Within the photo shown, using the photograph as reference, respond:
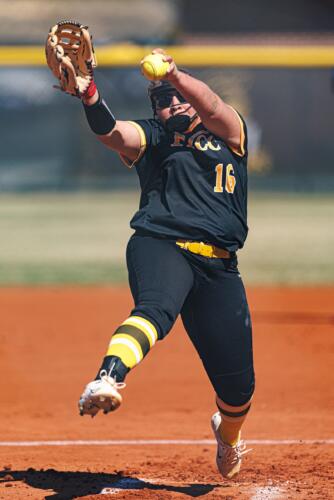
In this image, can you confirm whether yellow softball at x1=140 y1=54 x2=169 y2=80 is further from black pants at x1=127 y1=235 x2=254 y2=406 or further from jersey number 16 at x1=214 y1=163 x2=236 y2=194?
black pants at x1=127 y1=235 x2=254 y2=406

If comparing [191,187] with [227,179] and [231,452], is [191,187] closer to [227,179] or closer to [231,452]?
[227,179]

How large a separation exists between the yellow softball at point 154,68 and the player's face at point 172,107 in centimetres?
55

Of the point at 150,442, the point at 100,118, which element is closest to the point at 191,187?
the point at 100,118

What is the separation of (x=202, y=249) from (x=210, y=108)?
62 centimetres

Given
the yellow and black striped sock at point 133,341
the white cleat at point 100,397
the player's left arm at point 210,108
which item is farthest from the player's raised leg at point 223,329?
the white cleat at point 100,397

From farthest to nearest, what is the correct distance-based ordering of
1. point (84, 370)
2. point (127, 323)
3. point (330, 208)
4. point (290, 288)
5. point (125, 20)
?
point (125, 20)
point (330, 208)
point (290, 288)
point (84, 370)
point (127, 323)

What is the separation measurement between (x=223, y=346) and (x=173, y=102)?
1.12 meters

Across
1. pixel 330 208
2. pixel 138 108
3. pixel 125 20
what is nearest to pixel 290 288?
pixel 330 208

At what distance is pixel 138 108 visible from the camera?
22.9 metres

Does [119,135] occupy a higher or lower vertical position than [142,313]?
higher

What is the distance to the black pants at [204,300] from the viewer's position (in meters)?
4.12

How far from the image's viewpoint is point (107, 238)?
15.6 m

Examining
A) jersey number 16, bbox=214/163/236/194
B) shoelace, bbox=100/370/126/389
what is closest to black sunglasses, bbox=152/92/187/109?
jersey number 16, bbox=214/163/236/194

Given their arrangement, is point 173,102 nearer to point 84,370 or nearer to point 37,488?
point 37,488
